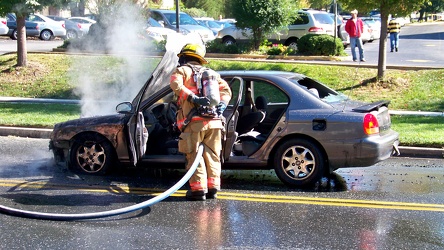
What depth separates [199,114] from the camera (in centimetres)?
693

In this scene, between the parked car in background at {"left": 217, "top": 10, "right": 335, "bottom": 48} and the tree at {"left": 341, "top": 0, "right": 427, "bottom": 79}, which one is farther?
the parked car in background at {"left": 217, "top": 10, "right": 335, "bottom": 48}

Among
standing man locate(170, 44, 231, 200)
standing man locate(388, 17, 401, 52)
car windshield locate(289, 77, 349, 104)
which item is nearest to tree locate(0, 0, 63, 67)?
car windshield locate(289, 77, 349, 104)

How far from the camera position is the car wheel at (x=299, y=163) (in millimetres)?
7626

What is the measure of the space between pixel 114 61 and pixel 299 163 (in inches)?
474

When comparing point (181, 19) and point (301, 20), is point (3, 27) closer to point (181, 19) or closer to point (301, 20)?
point (181, 19)

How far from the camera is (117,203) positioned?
703cm

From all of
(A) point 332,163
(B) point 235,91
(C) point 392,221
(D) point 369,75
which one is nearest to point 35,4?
(D) point 369,75

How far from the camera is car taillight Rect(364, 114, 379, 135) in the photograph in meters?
7.52

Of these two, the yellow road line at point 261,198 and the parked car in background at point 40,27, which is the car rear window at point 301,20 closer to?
the parked car in background at point 40,27

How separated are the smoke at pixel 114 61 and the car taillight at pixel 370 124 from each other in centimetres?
716

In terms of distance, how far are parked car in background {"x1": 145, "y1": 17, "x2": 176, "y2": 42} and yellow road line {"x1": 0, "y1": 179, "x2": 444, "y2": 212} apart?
1386cm

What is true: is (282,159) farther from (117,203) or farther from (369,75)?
(369,75)

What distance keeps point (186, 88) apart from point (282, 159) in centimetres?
153

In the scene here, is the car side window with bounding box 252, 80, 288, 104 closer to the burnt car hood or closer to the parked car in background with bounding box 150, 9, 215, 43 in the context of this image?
the burnt car hood
